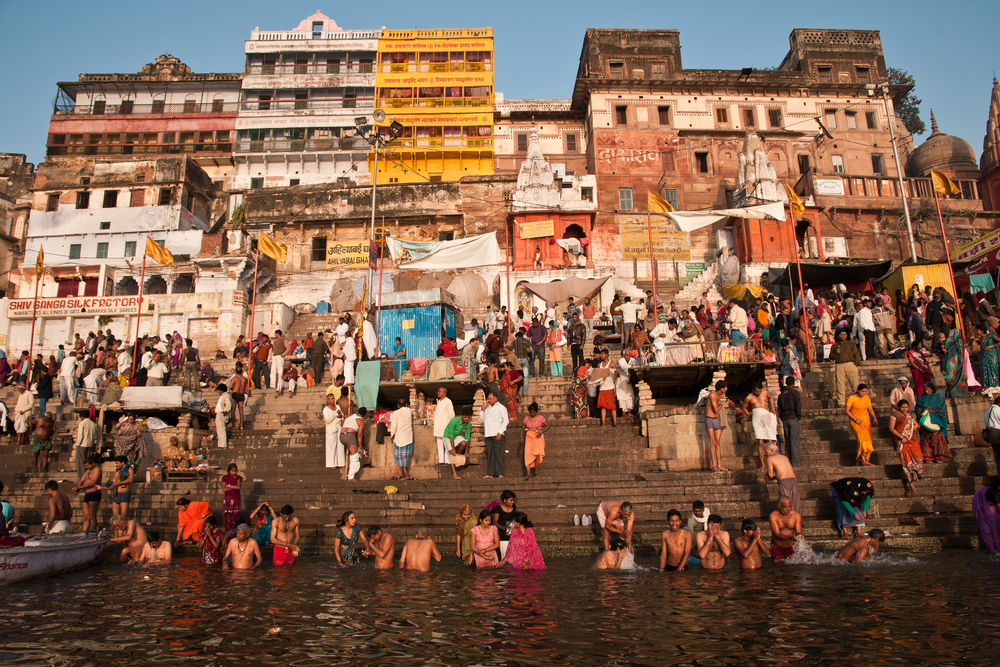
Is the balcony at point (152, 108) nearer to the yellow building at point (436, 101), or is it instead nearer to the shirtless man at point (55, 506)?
the yellow building at point (436, 101)

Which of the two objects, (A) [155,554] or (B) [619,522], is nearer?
(B) [619,522]

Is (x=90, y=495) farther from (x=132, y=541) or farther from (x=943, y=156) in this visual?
(x=943, y=156)

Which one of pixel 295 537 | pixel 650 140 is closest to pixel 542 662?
pixel 295 537

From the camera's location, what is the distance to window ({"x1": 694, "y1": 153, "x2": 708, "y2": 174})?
105ft

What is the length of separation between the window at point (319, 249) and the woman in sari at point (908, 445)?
75.8ft

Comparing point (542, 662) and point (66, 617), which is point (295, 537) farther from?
point (542, 662)

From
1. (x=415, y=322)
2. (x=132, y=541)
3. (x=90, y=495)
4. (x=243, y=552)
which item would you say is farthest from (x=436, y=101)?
(x=243, y=552)

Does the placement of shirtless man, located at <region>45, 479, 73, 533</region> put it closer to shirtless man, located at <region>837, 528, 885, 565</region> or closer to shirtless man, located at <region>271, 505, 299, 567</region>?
shirtless man, located at <region>271, 505, 299, 567</region>

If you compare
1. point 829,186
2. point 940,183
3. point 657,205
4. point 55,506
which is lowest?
point 55,506

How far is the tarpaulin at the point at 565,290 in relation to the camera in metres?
18.9

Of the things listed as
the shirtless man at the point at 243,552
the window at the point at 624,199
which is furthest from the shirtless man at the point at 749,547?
the window at the point at 624,199

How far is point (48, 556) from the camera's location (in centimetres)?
745

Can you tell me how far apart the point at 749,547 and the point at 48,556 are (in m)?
7.65

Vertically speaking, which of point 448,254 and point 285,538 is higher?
point 448,254
